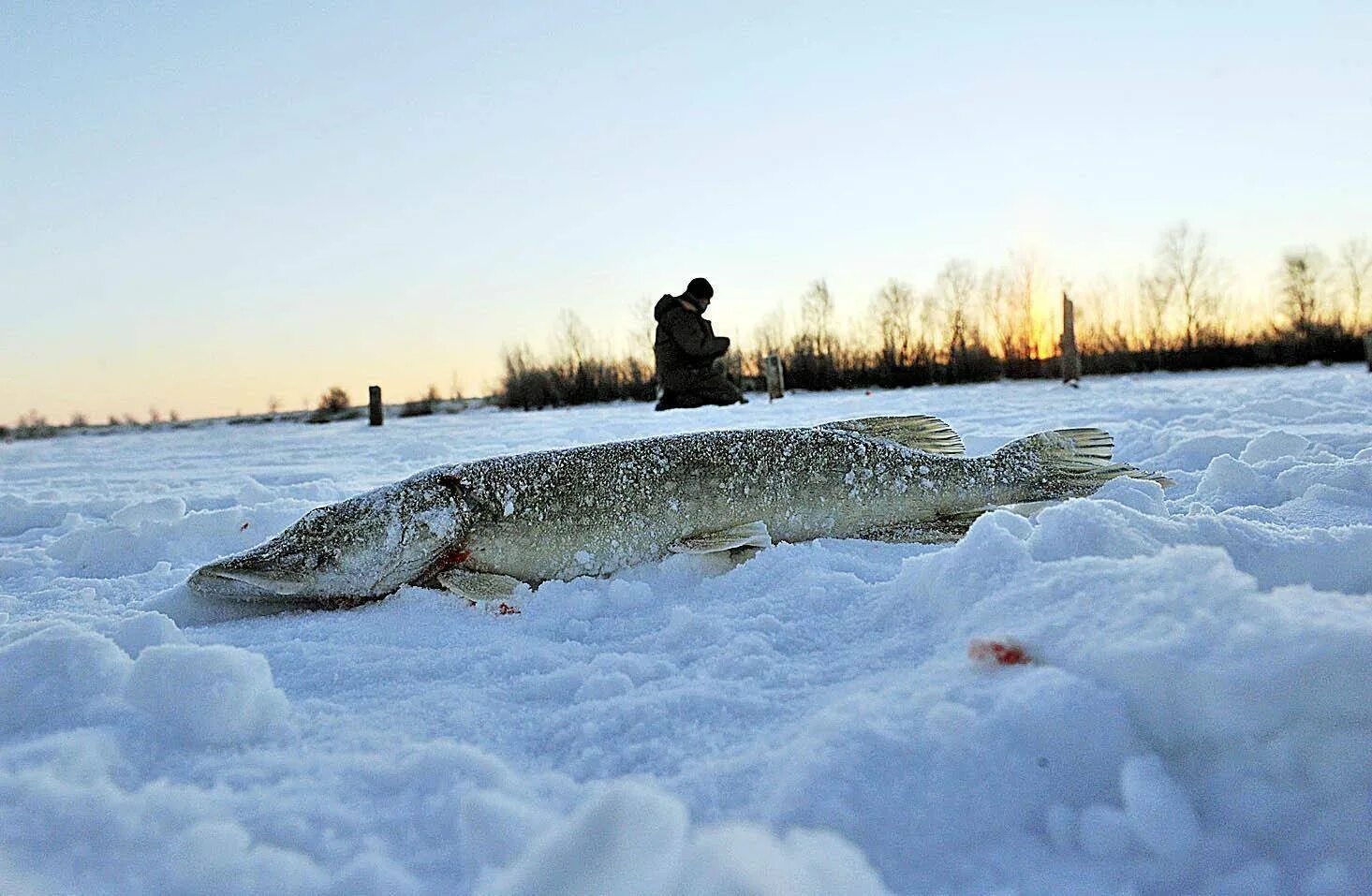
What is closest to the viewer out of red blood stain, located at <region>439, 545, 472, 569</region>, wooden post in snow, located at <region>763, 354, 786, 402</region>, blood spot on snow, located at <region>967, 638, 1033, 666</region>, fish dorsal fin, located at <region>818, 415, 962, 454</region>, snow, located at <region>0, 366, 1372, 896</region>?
snow, located at <region>0, 366, 1372, 896</region>

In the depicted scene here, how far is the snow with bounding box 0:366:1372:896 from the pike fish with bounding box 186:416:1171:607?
1.01ft

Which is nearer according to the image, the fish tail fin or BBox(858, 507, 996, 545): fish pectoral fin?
BBox(858, 507, 996, 545): fish pectoral fin

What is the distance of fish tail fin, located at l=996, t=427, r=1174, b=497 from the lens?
2.99m

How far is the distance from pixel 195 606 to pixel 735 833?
2.04 m

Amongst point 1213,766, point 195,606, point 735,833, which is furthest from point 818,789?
point 195,606

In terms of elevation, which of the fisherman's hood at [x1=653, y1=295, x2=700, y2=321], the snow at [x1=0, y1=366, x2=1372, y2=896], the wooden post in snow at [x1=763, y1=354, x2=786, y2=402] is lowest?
the snow at [x1=0, y1=366, x2=1372, y2=896]

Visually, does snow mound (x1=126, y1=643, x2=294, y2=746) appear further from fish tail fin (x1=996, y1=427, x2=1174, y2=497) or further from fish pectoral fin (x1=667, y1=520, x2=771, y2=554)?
fish tail fin (x1=996, y1=427, x2=1174, y2=497)

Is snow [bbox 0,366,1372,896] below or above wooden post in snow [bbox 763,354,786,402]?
below

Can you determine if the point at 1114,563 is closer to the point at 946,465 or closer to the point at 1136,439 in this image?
the point at 946,465

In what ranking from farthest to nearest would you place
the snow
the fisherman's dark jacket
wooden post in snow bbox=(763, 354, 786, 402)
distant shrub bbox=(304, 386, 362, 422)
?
1. distant shrub bbox=(304, 386, 362, 422)
2. wooden post in snow bbox=(763, 354, 786, 402)
3. the fisherman's dark jacket
4. the snow

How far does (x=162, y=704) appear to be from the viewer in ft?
4.69

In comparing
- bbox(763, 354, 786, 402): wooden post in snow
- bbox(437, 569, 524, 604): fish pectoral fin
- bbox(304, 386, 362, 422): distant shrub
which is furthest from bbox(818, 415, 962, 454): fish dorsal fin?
bbox(304, 386, 362, 422): distant shrub

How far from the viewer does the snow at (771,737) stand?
939 mm

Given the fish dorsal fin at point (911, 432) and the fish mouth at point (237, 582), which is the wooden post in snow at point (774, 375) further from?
the fish mouth at point (237, 582)
